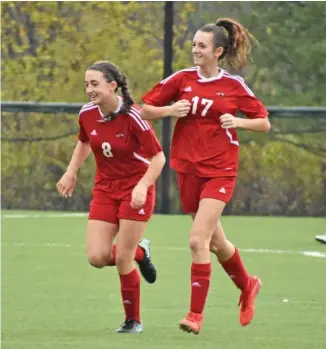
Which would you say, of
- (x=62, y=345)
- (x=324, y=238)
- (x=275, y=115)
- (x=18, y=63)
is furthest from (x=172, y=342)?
(x=18, y=63)

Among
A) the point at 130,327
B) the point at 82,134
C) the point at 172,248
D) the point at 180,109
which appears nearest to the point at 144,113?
the point at 180,109

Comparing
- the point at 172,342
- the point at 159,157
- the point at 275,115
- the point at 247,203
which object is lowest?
the point at 247,203

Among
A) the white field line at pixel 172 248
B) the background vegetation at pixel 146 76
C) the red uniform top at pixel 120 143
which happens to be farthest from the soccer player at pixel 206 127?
the background vegetation at pixel 146 76

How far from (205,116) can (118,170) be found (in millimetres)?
621

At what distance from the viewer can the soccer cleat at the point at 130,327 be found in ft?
27.2

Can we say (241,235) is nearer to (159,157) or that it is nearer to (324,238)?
(324,238)

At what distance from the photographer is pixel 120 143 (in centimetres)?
839

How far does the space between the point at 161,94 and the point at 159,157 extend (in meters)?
0.43

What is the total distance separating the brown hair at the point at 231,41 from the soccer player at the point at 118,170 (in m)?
0.61

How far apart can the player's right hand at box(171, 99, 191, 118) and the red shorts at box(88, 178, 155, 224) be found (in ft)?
1.76

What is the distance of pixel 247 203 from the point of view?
18.3 m

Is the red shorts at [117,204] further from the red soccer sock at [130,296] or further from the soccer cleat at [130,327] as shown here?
the soccer cleat at [130,327]

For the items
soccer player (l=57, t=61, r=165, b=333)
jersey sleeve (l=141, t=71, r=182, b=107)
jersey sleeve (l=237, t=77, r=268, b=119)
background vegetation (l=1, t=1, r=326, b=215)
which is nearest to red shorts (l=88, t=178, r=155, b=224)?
soccer player (l=57, t=61, r=165, b=333)

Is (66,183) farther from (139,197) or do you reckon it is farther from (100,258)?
(139,197)
